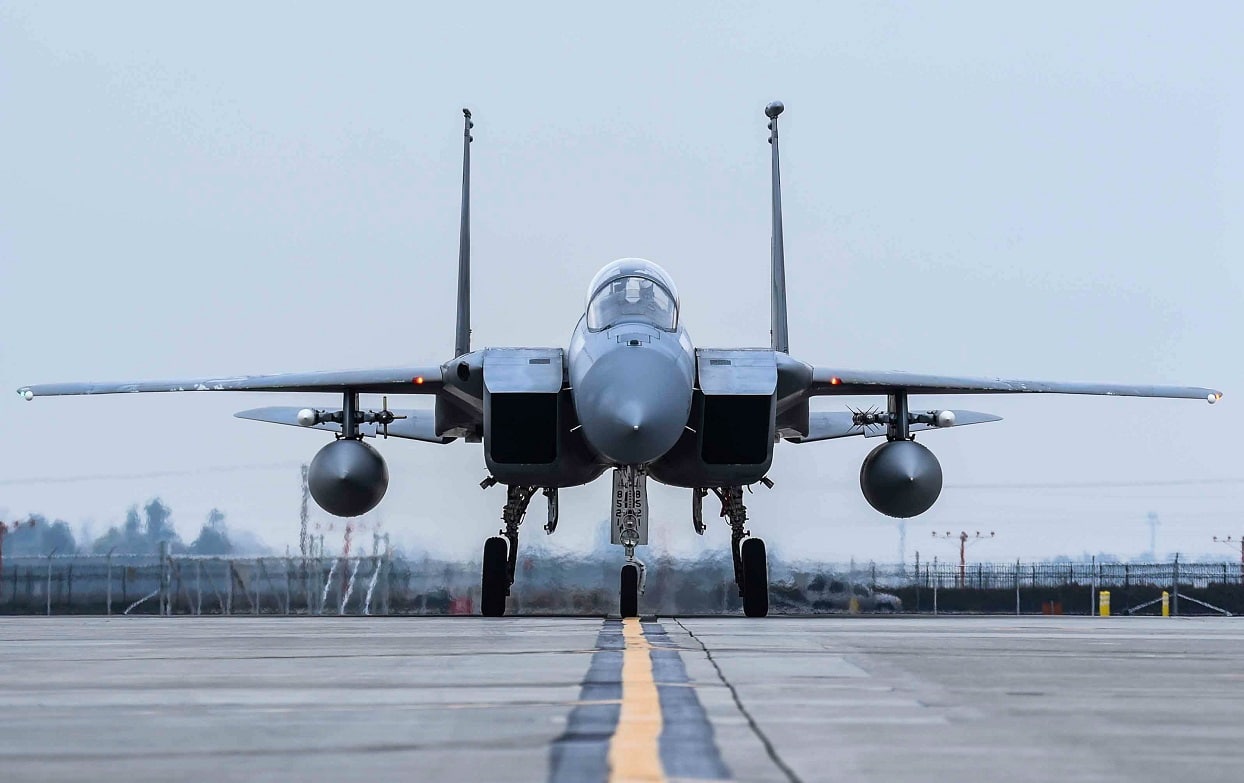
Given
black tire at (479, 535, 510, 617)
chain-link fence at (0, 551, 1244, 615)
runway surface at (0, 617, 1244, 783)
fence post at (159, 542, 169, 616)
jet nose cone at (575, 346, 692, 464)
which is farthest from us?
fence post at (159, 542, 169, 616)

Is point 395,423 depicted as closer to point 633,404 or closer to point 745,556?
point 745,556

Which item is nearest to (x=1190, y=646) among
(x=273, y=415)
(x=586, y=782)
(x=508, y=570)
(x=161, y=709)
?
(x=161, y=709)

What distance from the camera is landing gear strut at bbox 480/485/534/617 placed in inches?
768

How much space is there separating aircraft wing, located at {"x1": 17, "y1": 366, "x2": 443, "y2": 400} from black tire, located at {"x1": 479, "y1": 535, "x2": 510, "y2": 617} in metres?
1.90

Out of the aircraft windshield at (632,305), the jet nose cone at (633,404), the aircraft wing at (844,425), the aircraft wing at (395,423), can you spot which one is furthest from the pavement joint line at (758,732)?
the aircraft wing at (844,425)

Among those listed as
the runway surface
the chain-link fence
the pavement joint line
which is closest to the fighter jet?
the chain-link fence

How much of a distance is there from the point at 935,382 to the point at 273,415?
286 inches

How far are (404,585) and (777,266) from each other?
25.6 feet

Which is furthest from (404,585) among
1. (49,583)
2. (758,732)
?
(758,732)

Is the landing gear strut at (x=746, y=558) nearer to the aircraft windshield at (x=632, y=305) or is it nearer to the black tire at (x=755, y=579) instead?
the black tire at (x=755, y=579)

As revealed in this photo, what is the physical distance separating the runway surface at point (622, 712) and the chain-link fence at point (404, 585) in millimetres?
13969

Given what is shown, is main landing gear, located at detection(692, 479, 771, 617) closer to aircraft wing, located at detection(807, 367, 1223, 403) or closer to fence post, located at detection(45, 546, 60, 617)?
aircraft wing, located at detection(807, 367, 1223, 403)

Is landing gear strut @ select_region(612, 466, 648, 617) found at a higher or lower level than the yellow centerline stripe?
higher

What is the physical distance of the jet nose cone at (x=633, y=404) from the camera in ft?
50.9
